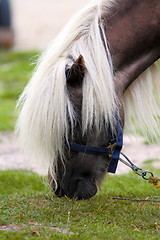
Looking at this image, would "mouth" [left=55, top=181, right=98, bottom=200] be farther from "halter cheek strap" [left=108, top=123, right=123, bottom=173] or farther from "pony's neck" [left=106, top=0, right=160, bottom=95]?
"pony's neck" [left=106, top=0, right=160, bottom=95]

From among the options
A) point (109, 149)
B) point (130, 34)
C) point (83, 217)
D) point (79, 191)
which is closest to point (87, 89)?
point (109, 149)

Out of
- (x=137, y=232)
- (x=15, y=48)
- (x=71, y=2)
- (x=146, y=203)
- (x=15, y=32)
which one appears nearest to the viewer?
(x=137, y=232)

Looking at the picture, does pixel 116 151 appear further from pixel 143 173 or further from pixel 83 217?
pixel 83 217

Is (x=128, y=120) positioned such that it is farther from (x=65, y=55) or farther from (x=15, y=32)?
(x=15, y=32)

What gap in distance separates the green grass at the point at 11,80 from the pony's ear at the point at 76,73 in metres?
4.95

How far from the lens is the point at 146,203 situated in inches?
164

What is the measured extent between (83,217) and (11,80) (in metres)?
9.55

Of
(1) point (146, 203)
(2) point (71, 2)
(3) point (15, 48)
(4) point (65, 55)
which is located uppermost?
(2) point (71, 2)

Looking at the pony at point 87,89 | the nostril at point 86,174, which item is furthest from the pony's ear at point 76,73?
the nostril at point 86,174

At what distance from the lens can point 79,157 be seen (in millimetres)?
3777

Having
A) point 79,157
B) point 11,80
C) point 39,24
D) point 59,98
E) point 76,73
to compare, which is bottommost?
point 79,157

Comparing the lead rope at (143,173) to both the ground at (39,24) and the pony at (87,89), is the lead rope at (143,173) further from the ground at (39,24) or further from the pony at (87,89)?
the ground at (39,24)

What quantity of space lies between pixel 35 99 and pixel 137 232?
3.76 ft

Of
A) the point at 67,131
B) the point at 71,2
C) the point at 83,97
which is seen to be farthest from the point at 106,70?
the point at 71,2
